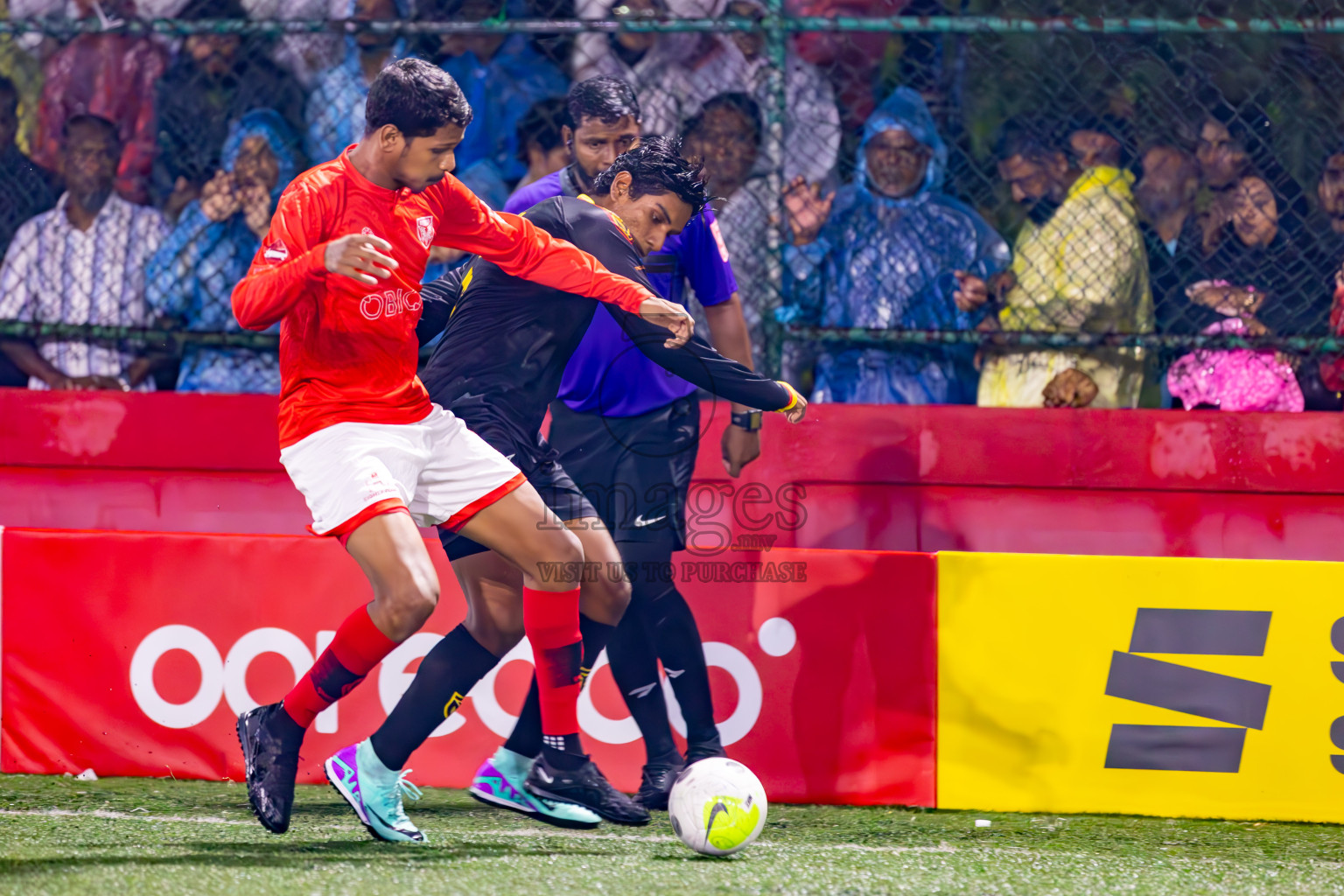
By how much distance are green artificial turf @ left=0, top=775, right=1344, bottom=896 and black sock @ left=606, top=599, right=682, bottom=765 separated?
0.20 metres

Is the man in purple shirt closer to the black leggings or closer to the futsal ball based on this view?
the black leggings

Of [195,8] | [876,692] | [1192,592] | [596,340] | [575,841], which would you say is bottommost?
[575,841]

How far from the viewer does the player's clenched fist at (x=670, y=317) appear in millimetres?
3455

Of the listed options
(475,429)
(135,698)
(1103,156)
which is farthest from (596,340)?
(1103,156)

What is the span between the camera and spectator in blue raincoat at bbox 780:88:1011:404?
5043 mm

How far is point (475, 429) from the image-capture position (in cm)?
359

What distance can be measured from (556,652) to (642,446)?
75 centimetres

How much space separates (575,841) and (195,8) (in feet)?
12.5

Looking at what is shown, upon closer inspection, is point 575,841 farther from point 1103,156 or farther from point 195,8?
point 195,8

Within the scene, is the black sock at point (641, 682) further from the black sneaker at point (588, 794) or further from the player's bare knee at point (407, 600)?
the player's bare knee at point (407, 600)

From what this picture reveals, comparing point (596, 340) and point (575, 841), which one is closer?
point (575, 841)

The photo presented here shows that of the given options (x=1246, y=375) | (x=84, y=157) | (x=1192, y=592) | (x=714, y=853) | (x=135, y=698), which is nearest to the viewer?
(x=714, y=853)

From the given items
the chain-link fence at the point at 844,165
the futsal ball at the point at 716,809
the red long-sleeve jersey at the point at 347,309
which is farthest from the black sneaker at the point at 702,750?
the chain-link fence at the point at 844,165

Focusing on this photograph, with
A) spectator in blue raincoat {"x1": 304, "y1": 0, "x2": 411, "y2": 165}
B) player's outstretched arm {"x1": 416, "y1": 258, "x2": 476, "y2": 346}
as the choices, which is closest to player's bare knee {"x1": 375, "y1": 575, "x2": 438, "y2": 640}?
player's outstretched arm {"x1": 416, "y1": 258, "x2": 476, "y2": 346}
